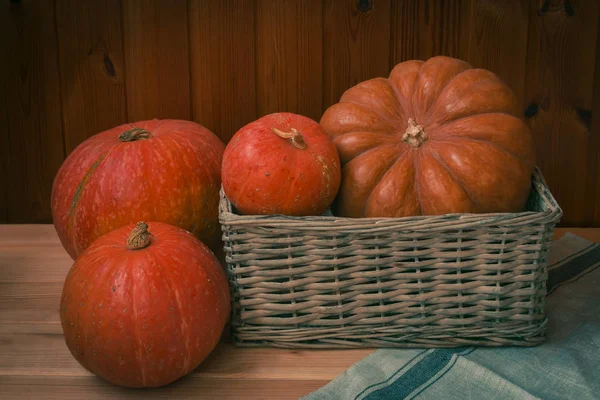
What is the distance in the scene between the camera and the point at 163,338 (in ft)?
3.33

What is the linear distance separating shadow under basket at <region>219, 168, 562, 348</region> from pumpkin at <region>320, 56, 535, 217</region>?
67mm

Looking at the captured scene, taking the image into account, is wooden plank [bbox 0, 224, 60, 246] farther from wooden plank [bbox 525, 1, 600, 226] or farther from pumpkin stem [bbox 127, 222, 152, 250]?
wooden plank [bbox 525, 1, 600, 226]

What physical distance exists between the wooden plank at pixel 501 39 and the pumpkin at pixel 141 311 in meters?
0.84

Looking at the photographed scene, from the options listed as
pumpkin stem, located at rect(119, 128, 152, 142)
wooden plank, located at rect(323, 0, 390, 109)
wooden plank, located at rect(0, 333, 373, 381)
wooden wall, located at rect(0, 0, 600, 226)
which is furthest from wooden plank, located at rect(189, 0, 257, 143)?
wooden plank, located at rect(0, 333, 373, 381)

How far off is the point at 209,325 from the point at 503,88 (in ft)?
2.12

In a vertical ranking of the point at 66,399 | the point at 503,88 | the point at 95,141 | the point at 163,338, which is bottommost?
the point at 66,399

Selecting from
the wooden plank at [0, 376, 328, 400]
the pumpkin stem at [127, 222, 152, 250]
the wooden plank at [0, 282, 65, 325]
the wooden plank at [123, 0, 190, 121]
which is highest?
the wooden plank at [123, 0, 190, 121]

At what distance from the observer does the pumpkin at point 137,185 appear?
128cm

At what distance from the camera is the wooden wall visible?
1.53 m

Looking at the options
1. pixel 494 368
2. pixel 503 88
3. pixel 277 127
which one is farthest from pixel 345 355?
pixel 503 88

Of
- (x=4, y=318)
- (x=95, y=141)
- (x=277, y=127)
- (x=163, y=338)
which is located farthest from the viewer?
(x=95, y=141)

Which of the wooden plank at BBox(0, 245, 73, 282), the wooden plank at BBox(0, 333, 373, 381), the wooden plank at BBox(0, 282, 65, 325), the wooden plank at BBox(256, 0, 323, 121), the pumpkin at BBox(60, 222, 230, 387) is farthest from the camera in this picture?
the wooden plank at BBox(256, 0, 323, 121)

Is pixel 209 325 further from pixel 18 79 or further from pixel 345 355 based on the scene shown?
pixel 18 79

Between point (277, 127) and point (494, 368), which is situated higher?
point (277, 127)
